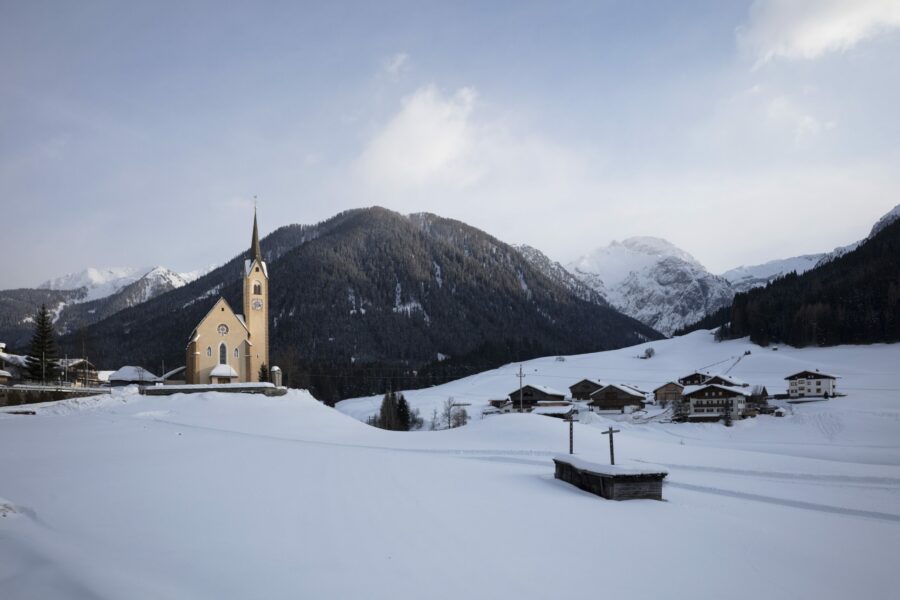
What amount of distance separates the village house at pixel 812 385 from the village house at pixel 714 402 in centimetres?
826

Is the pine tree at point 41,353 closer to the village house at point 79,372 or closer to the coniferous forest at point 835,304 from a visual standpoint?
the village house at point 79,372

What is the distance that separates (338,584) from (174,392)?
128 ft

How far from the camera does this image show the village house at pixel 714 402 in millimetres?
67375

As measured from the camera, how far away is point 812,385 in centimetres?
7356

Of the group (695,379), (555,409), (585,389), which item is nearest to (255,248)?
(555,409)

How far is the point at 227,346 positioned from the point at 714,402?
186 feet

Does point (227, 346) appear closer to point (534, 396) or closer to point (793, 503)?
point (534, 396)

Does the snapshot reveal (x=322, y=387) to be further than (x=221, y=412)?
Yes

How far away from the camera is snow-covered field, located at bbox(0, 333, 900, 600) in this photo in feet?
25.7

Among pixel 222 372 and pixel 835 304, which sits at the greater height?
pixel 835 304

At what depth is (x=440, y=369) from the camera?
14225 centimetres

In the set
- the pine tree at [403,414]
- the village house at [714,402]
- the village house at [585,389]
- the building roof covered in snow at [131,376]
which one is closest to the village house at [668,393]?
the village house at [585,389]

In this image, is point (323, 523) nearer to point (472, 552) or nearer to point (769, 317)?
point (472, 552)

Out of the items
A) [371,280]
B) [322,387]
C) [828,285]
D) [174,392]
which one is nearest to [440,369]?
[322,387]
